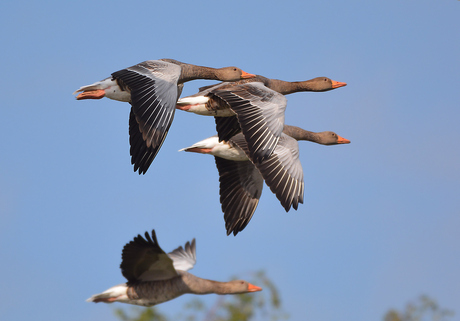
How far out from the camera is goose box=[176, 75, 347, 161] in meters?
12.2

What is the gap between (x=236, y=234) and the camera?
1466 cm

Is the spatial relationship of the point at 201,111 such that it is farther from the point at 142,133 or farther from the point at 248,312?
the point at 248,312

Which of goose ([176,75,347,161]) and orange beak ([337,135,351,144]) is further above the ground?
goose ([176,75,347,161])

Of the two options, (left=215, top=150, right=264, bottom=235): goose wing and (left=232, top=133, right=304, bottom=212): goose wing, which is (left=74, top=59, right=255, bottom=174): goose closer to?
(left=232, top=133, right=304, bottom=212): goose wing

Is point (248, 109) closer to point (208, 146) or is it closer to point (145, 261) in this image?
point (208, 146)

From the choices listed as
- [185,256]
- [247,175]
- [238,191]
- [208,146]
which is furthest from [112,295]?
[247,175]

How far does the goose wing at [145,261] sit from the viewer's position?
1103 cm

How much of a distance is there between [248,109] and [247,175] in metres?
2.91

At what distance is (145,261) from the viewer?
1142 cm

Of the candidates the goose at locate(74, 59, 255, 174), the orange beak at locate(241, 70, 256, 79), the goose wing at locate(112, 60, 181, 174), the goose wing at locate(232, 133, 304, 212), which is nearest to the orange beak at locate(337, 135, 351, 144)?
the orange beak at locate(241, 70, 256, 79)

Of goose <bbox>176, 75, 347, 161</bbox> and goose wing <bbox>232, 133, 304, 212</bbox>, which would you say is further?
goose wing <bbox>232, 133, 304, 212</bbox>

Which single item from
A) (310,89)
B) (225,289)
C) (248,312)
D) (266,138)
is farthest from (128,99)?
(248,312)

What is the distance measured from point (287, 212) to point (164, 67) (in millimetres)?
3244

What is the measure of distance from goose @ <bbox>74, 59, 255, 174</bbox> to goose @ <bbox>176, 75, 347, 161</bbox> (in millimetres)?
626
